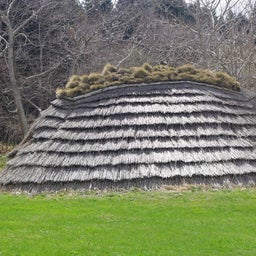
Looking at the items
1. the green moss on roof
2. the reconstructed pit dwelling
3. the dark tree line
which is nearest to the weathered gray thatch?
the reconstructed pit dwelling

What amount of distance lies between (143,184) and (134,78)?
384cm

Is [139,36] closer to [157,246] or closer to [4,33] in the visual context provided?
[4,33]

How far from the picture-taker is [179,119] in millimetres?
12898

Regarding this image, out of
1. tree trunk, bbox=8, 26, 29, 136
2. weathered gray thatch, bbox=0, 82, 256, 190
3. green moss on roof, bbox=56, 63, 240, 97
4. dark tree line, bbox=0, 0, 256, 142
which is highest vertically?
dark tree line, bbox=0, 0, 256, 142

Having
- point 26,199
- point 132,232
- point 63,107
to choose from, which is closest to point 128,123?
point 63,107

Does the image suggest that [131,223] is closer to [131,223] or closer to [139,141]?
[131,223]

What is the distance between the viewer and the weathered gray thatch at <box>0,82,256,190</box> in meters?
11.6

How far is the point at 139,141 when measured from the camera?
40.1 ft

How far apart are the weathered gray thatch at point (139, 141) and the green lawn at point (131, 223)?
600 millimetres

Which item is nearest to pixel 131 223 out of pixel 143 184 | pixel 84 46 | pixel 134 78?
pixel 143 184

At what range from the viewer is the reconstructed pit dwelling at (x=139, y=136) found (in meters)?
11.7

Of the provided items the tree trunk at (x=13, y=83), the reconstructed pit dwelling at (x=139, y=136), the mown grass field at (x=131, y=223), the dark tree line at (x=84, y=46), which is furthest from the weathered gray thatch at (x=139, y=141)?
the dark tree line at (x=84, y=46)

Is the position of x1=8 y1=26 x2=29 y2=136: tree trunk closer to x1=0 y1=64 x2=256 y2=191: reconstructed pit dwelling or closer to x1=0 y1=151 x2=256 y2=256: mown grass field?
x1=0 y1=64 x2=256 y2=191: reconstructed pit dwelling

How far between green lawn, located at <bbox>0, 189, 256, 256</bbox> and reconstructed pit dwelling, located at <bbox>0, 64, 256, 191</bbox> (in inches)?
24.0
